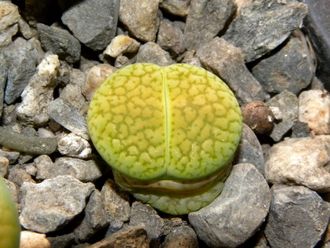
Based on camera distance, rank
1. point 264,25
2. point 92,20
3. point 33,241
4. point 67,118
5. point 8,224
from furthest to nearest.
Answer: point 264,25
point 92,20
point 67,118
point 33,241
point 8,224

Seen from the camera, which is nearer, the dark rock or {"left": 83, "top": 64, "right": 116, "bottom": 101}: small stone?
{"left": 83, "top": 64, "right": 116, "bottom": 101}: small stone

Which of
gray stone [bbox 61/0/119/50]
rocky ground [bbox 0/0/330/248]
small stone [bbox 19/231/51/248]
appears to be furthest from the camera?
gray stone [bbox 61/0/119/50]

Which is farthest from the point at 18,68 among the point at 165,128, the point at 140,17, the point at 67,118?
the point at 165,128

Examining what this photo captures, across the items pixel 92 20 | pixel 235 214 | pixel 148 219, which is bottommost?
pixel 148 219

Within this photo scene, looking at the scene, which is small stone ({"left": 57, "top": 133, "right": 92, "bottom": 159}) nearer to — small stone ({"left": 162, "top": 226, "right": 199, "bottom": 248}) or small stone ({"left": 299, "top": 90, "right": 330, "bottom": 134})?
small stone ({"left": 162, "top": 226, "right": 199, "bottom": 248})

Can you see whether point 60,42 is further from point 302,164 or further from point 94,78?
point 302,164

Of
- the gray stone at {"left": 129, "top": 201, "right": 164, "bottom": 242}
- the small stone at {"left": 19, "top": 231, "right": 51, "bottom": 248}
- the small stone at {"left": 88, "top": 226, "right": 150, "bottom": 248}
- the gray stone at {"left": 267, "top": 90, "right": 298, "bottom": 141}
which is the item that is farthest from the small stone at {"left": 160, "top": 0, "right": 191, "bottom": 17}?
the small stone at {"left": 19, "top": 231, "right": 51, "bottom": 248}
